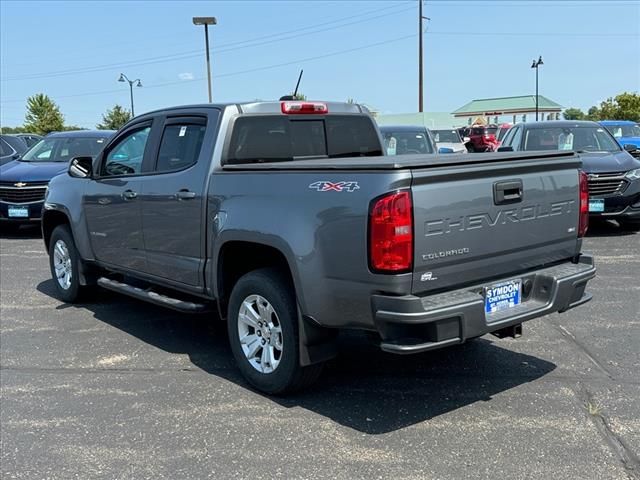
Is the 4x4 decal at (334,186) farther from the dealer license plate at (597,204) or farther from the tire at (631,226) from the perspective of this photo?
the tire at (631,226)

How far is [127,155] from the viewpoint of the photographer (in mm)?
5805

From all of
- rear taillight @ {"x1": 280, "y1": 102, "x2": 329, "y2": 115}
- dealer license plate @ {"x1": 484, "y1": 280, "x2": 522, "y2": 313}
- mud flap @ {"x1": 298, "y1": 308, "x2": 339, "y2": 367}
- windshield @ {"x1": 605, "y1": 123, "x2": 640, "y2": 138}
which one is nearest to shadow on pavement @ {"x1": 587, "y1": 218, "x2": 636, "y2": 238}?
rear taillight @ {"x1": 280, "y1": 102, "x2": 329, "y2": 115}

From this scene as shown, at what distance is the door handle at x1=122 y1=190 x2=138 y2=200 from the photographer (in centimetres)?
542

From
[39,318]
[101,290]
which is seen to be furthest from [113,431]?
[101,290]

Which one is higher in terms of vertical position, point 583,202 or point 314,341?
point 583,202

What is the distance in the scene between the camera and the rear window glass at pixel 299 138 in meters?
4.83

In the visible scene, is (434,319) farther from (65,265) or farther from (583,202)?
(65,265)

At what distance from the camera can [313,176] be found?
12.4 feet

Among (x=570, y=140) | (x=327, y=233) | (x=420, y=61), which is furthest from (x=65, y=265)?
(x=420, y=61)

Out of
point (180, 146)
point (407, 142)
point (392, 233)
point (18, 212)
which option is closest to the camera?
point (392, 233)

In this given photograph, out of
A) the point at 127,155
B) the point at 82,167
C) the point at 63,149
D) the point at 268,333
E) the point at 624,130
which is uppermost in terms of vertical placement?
the point at 624,130

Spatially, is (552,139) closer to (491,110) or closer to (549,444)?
(549,444)

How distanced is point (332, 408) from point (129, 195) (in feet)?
8.62

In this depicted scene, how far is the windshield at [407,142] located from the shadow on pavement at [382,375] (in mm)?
6869
